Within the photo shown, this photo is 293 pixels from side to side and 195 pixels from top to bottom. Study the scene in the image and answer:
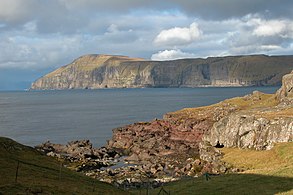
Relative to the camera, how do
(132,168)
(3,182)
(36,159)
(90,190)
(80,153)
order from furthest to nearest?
(80,153) < (132,168) < (36,159) < (90,190) < (3,182)

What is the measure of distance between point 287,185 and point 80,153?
73036 mm

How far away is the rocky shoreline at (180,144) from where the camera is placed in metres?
77.1

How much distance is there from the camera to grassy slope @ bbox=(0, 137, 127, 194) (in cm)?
3347

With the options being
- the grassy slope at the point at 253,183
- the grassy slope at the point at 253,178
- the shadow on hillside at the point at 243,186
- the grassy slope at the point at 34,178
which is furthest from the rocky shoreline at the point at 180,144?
the grassy slope at the point at 34,178

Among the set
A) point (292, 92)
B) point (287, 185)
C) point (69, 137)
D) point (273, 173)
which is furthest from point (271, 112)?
point (69, 137)

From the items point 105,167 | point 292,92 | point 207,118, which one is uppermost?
point 292,92

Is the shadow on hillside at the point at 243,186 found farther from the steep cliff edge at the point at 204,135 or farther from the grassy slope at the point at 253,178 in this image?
the steep cliff edge at the point at 204,135

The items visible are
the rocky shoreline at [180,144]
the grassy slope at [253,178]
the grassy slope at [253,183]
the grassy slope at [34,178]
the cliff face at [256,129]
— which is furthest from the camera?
the cliff face at [256,129]

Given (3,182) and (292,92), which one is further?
(292,92)

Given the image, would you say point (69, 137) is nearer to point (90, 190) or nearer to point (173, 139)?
point (173, 139)

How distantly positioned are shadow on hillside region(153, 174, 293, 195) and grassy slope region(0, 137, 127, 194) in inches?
431

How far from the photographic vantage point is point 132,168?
85.1m

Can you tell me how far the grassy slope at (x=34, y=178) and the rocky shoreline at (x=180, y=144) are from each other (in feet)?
58.7

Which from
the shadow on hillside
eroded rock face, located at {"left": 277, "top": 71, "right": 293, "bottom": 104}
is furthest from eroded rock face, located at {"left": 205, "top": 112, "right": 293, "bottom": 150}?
eroded rock face, located at {"left": 277, "top": 71, "right": 293, "bottom": 104}
